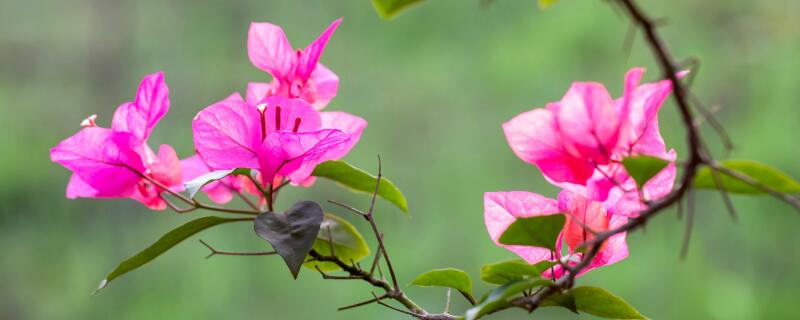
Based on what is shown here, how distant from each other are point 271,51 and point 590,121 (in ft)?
0.60

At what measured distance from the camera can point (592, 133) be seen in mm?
327

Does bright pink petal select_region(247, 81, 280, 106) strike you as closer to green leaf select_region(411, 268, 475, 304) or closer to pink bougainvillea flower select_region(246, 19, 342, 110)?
pink bougainvillea flower select_region(246, 19, 342, 110)

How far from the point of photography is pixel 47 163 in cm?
361

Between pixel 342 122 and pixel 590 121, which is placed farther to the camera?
pixel 342 122

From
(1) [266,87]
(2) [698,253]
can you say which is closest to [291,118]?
(1) [266,87]

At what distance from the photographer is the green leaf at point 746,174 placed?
274mm

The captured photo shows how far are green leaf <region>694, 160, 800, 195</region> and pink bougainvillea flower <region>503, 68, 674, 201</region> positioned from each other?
0.04 m

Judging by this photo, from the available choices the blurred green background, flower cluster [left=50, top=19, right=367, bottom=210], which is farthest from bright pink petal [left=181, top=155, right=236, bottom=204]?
the blurred green background

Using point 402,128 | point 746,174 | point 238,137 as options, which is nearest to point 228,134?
point 238,137

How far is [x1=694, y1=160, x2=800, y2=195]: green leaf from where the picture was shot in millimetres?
274

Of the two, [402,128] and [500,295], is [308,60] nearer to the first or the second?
[500,295]

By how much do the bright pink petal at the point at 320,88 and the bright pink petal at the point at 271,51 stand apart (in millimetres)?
14

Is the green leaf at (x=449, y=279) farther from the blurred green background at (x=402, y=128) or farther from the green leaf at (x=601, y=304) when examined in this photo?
the blurred green background at (x=402, y=128)

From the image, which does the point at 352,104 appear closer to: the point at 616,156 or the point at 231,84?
the point at 231,84
